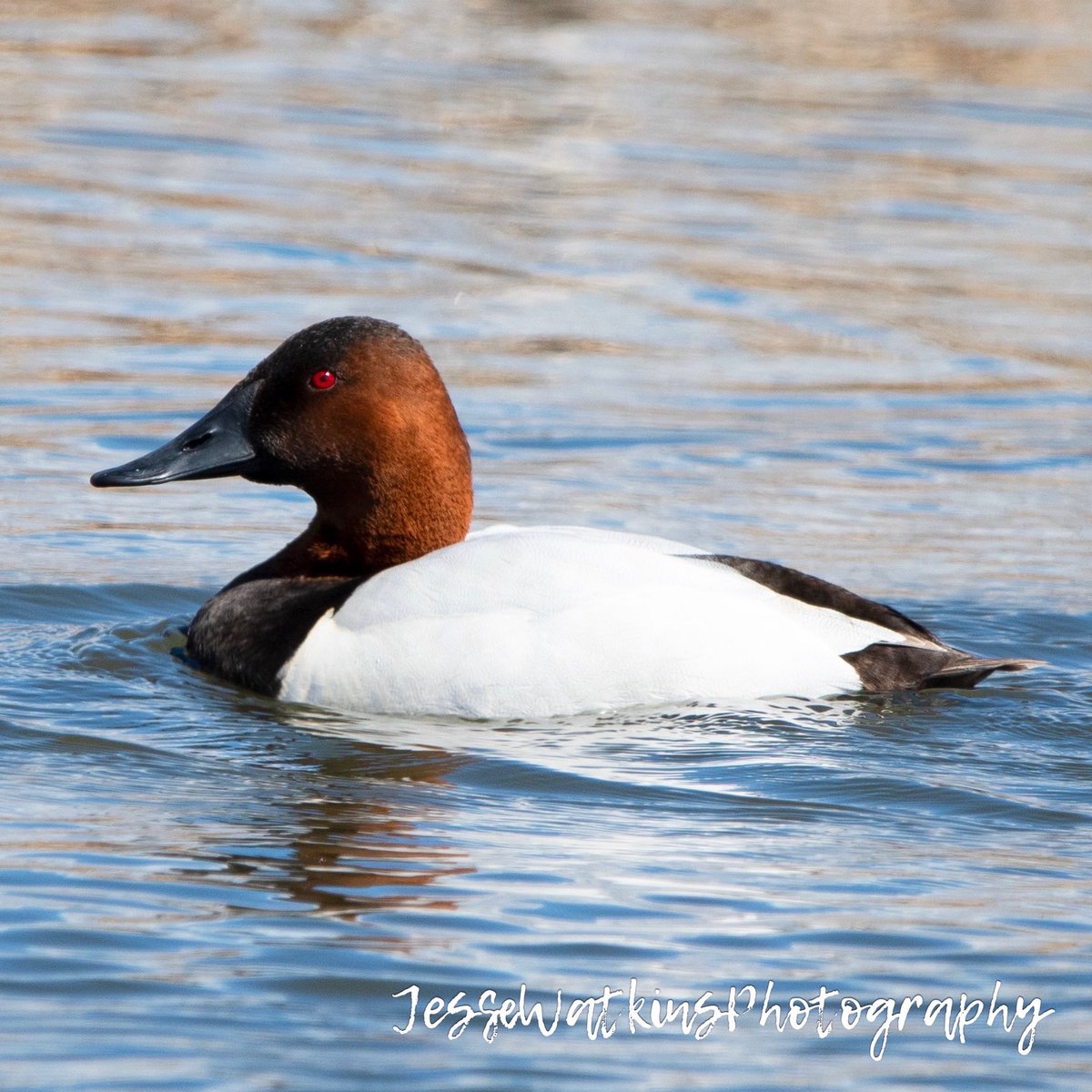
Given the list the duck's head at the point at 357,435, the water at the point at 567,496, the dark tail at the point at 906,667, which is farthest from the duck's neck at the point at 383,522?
the dark tail at the point at 906,667

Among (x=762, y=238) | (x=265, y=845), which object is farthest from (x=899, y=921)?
(x=762, y=238)

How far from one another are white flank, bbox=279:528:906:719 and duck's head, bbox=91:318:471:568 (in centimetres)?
37

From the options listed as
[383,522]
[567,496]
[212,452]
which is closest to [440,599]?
[383,522]

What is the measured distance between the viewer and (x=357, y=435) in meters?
6.21

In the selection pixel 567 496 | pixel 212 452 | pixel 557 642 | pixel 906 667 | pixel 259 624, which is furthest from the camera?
pixel 567 496

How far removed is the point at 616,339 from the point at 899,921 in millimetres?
6264

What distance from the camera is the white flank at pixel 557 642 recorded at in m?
5.71

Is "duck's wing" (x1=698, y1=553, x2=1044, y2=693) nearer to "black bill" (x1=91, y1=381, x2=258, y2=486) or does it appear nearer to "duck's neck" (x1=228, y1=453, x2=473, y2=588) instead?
"duck's neck" (x1=228, y1=453, x2=473, y2=588)

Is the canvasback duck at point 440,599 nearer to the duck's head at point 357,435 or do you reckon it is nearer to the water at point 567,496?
the duck's head at point 357,435

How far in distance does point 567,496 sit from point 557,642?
2.67 metres

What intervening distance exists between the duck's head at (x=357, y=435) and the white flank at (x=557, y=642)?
1.20 ft

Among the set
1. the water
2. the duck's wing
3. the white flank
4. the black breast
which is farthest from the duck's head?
the duck's wing

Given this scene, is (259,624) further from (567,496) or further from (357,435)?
(567,496)

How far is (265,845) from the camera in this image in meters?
4.84
